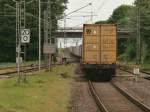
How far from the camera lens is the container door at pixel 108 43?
4403cm

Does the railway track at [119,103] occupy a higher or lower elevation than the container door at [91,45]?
lower

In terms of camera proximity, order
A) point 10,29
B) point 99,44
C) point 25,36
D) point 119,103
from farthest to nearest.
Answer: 1. point 10,29
2. point 99,44
3. point 25,36
4. point 119,103

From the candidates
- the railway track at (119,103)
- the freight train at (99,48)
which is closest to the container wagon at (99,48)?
the freight train at (99,48)

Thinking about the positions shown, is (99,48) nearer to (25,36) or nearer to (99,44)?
(99,44)

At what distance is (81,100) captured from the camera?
2764 centimetres

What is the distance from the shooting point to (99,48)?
44.2 m

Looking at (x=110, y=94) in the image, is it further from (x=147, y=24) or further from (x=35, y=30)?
(x=35, y=30)

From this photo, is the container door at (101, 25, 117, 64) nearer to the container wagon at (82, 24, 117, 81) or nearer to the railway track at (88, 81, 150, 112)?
the container wagon at (82, 24, 117, 81)

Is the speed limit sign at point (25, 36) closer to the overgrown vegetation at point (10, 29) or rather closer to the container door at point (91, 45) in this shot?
the container door at point (91, 45)

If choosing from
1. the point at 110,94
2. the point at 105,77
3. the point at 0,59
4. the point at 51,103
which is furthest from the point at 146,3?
the point at 51,103

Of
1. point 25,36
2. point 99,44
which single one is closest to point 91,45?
point 99,44

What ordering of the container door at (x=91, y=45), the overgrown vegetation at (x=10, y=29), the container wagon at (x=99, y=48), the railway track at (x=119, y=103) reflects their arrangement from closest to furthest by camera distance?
1. the railway track at (x=119, y=103)
2. the container wagon at (x=99, y=48)
3. the container door at (x=91, y=45)
4. the overgrown vegetation at (x=10, y=29)

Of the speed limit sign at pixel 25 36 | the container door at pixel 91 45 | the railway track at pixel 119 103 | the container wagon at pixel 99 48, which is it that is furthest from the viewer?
the container door at pixel 91 45

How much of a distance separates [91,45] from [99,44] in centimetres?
70
